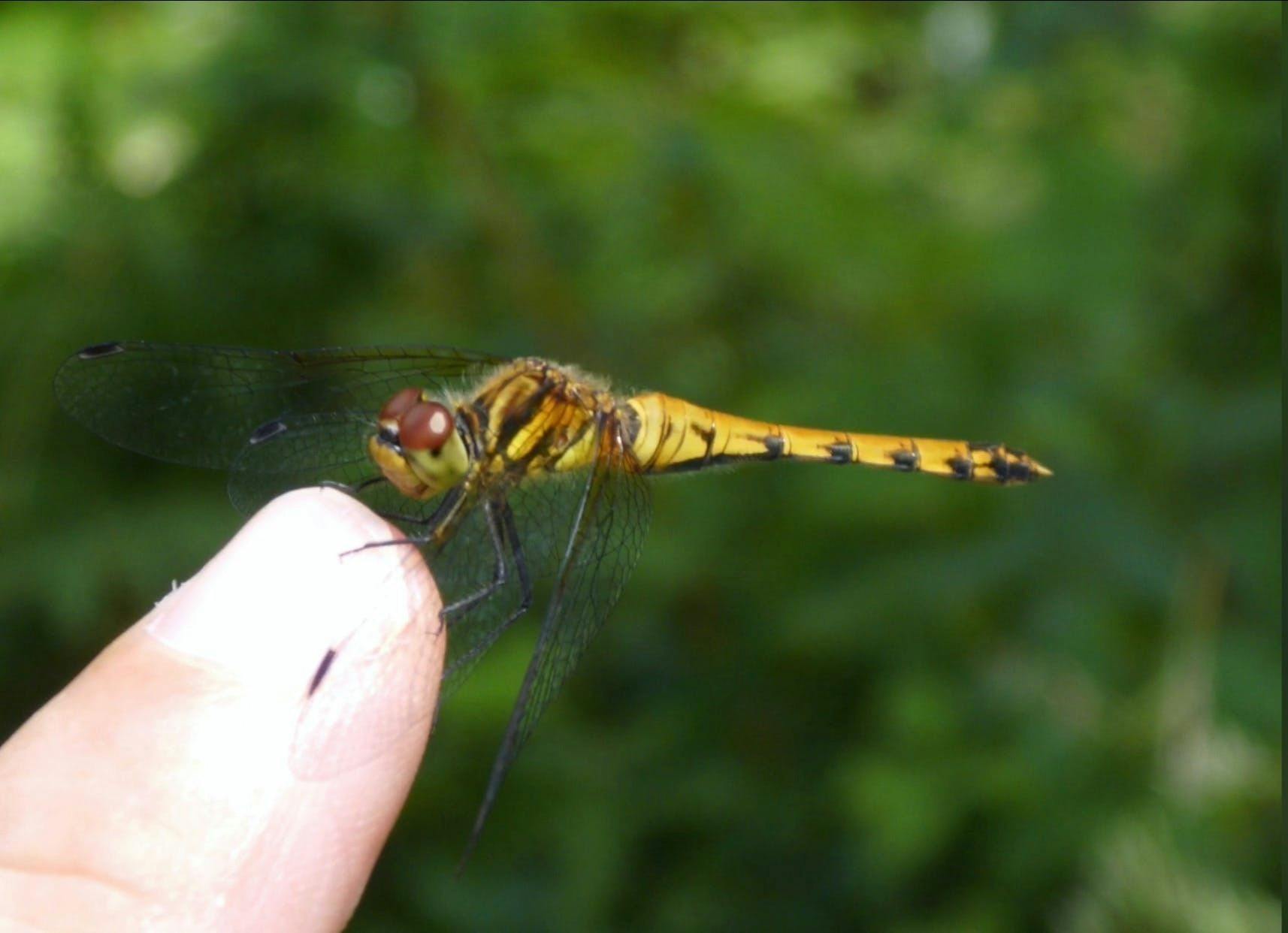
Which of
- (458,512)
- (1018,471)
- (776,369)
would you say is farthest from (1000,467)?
(458,512)

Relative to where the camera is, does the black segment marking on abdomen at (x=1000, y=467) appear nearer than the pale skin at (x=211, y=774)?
No

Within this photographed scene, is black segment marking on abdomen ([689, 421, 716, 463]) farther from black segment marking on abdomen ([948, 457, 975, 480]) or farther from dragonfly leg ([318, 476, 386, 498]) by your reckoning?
dragonfly leg ([318, 476, 386, 498])

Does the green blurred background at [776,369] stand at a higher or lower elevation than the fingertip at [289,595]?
higher

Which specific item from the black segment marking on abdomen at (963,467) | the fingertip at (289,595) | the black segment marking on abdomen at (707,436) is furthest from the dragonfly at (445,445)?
the black segment marking on abdomen at (963,467)

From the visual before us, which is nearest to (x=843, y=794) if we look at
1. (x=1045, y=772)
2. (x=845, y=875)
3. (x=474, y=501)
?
(x=845, y=875)

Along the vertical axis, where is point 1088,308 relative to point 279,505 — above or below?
above

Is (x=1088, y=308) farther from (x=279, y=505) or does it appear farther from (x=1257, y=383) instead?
(x=279, y=505)

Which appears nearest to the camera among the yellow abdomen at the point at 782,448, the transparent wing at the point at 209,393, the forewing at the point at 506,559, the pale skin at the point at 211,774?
the pale skin at the point at 211,774

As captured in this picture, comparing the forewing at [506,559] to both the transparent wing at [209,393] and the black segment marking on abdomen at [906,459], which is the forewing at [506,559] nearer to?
the transparent wing at [209,393]
